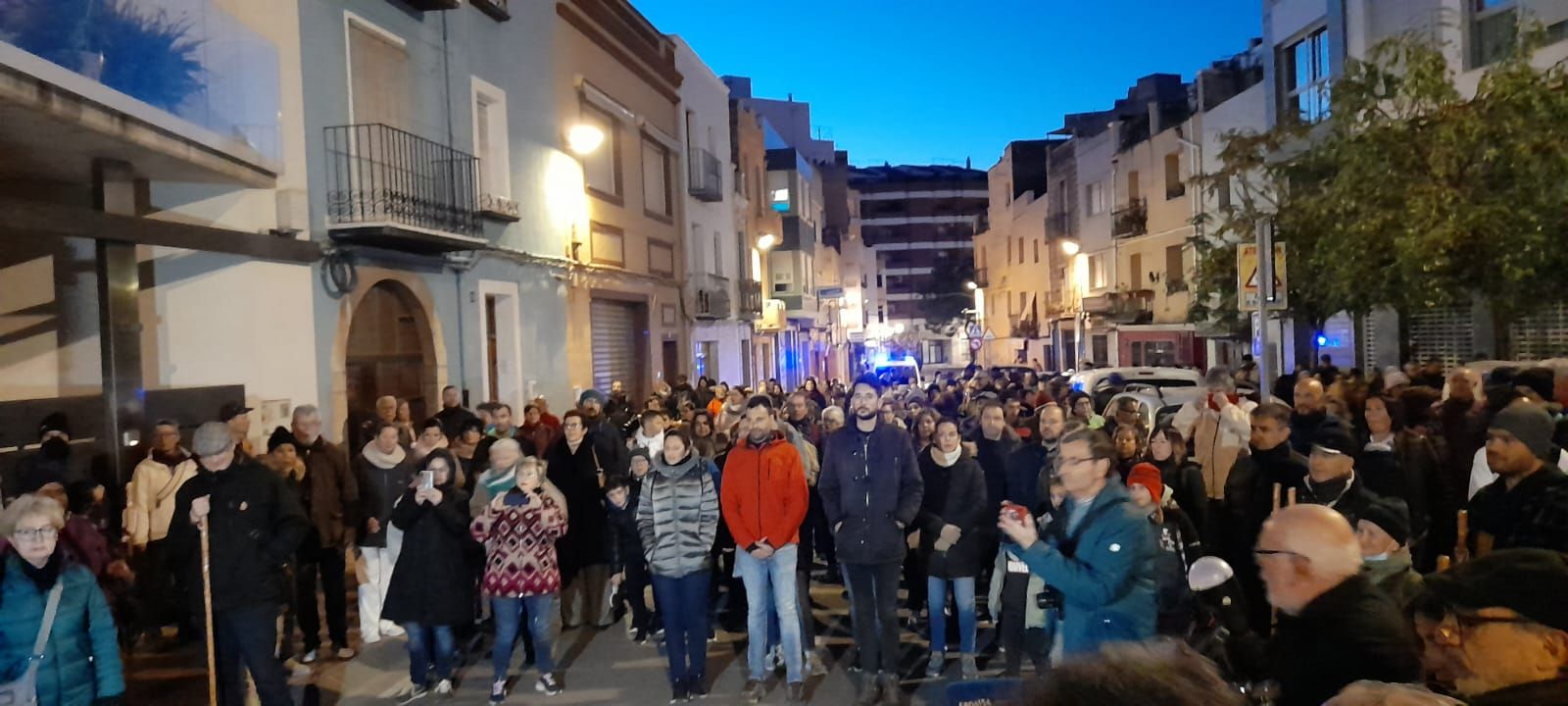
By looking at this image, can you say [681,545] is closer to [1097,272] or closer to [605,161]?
[605,161]

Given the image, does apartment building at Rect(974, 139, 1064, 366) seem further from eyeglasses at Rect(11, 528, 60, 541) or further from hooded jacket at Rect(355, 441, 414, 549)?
eyeglasses at Rect(11, 528, 60, 541)

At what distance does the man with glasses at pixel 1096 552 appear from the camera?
4.15 m

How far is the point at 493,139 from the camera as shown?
15555 millimetres

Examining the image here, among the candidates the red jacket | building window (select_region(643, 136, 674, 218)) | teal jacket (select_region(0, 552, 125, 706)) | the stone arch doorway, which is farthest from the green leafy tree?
building window (select_region(643, 136, 674, 218))

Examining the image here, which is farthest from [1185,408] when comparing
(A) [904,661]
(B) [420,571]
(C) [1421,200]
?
(B) [420,571]

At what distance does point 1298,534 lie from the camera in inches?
125

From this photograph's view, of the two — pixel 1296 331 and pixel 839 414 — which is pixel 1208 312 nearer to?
pixel 1296 331

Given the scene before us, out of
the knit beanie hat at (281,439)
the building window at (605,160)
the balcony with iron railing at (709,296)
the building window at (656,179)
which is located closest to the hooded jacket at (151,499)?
the knit beanie hat at (281,439)

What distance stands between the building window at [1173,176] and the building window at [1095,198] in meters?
5.81

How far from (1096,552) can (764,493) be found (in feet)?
10.1

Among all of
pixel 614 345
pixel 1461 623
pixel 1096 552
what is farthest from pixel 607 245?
pixel 1461 623

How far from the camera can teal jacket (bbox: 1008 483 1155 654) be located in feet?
13.6

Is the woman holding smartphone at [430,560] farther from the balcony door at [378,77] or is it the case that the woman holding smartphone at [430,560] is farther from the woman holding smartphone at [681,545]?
the balcony door at [378,77]

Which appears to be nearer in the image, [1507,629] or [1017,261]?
[1507,629]
